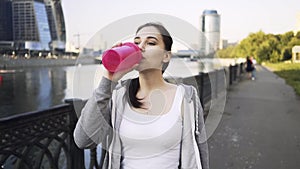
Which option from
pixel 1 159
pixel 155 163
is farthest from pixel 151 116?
pixel 1 159

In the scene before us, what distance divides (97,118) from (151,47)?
1.12 ft

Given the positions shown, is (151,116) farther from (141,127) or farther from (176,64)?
(176,64)

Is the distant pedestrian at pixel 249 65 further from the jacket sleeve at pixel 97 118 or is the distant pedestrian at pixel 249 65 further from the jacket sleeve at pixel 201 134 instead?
the jacket sleeve at pixel 97 118

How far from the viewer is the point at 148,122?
107cm

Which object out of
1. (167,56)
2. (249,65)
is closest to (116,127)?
(167,56)

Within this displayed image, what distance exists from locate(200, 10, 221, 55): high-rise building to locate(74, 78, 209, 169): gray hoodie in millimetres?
203

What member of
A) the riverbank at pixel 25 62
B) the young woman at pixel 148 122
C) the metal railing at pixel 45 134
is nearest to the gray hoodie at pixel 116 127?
the young woman at pixel 148 122

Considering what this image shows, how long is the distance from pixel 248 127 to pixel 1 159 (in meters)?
5.27

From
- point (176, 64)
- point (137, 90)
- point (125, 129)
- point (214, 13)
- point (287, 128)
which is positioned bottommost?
point (287, 128)

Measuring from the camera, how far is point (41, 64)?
172 feet

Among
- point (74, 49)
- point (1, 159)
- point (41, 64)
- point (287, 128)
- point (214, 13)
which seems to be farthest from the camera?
point (41, 64)

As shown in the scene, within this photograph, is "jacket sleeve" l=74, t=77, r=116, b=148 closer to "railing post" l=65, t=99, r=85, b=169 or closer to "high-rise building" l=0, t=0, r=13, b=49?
"railing post" l=65, t=99, r=85, b=169

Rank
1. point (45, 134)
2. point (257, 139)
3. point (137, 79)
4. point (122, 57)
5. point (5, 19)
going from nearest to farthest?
point (122, 57) → point (137, 79) → point (45, 134) → point (257, 139) → point (5, 19)

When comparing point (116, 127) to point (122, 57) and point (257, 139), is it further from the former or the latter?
point (257, 139)
